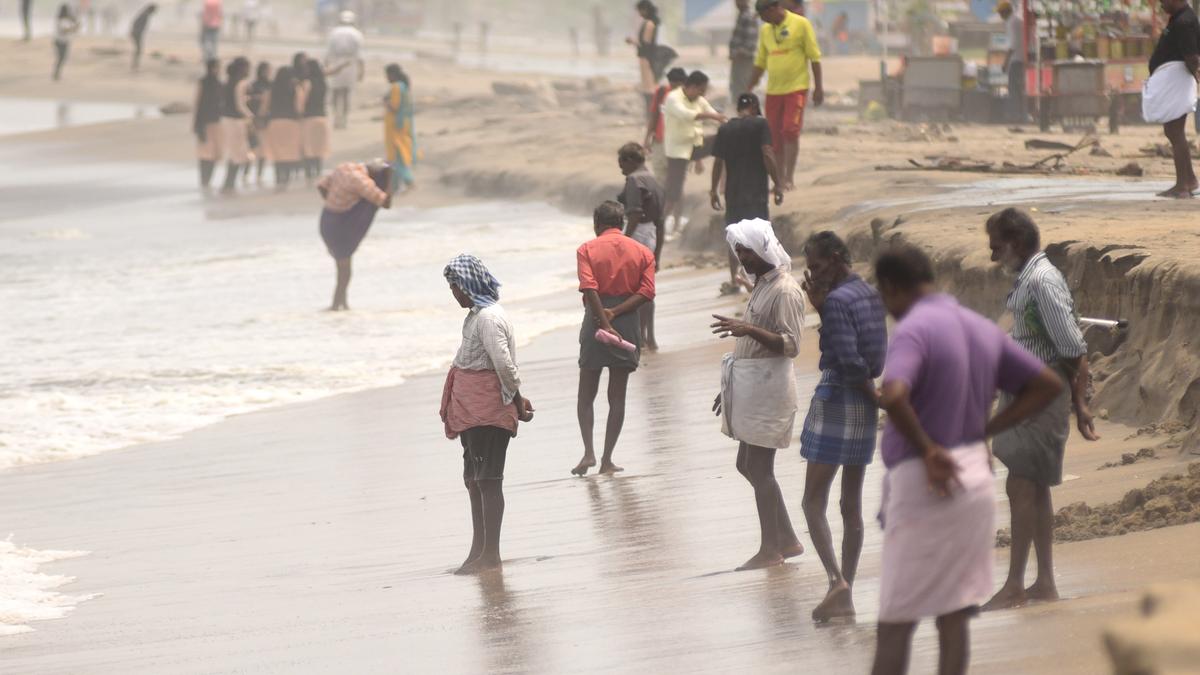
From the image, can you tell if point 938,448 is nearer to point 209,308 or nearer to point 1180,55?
point 1180,55

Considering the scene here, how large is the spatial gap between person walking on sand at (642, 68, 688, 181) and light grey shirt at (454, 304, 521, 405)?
30.2 ft

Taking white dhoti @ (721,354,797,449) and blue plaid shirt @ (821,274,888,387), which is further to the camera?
white dhoti @ (721,354,797,449)

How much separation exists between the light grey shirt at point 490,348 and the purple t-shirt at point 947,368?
3407 mm

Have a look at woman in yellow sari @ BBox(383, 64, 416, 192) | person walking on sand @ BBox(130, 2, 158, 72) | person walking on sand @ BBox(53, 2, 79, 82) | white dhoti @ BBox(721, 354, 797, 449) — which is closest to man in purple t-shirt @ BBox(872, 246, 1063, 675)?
white dhoti @ BBox(721, 354, 797, 449)

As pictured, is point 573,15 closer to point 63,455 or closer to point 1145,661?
point 63,455

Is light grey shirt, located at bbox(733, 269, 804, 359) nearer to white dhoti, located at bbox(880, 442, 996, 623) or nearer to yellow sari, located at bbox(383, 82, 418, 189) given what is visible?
white dhoti, located at bbox(880, 442, 996, 623)

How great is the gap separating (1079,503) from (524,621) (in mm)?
2401

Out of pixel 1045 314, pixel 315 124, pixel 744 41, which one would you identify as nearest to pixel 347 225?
pixel 744 41

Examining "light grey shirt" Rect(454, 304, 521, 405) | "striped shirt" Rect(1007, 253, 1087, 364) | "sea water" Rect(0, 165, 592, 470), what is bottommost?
"sea water" Rect(0, 165, 592, 470)

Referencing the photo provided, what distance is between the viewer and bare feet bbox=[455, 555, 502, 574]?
8.26 metres

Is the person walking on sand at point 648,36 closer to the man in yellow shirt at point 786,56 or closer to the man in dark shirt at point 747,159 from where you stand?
the man in yellow shirt at point 786,56

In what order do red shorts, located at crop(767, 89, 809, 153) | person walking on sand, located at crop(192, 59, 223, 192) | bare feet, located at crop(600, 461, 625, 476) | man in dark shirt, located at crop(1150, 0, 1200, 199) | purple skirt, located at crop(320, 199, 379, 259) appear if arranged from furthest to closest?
1. person walking on sand, located at crop(192, 59, 223, 192)
2. purple skirt, located at crop(320, 199, 379, 259)
3. red shorts, located at crop(767, 89, 809, 153)
4. man in dark shirt, located at crop(1150, 0, 1200, 199)
5. bare feet, located at crop(600, 461, 625, 476)

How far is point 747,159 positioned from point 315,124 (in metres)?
19.1

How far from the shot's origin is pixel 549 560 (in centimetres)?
836
